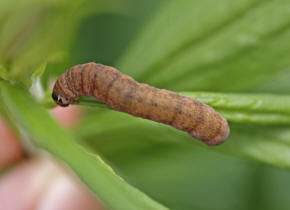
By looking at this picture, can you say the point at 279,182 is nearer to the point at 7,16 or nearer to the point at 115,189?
the point at 115,189

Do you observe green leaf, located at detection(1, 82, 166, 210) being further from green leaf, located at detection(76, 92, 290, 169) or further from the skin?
the skin

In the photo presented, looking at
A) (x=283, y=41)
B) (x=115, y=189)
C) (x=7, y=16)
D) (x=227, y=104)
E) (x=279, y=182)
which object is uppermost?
(x=279, y=182)

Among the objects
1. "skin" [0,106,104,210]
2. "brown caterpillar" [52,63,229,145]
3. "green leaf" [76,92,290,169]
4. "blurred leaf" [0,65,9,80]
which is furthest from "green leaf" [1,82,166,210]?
"skin" [0,106,104,210]

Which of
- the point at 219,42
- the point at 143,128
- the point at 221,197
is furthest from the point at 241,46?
the point at 221,197

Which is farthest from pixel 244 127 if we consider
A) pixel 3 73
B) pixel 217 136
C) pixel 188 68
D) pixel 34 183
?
pixel 34 183

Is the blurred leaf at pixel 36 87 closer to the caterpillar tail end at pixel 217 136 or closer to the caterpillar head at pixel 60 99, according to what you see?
the caterpillar head at pixel 60 99

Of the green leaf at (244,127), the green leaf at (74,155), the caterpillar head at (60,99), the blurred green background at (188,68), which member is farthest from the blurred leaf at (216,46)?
the green leaf at (74,155)

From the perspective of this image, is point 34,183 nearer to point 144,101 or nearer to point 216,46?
point 144,101
